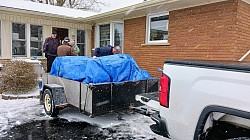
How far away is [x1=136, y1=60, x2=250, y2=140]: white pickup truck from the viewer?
1.80 meters

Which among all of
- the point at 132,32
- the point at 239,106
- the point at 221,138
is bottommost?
the point at 221,138

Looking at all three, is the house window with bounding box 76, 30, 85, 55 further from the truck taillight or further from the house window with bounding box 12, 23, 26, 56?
the truck taillight

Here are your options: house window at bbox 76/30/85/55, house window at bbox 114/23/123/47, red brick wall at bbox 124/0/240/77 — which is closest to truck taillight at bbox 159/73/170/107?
red brick wall at bbox 124/0/240/77

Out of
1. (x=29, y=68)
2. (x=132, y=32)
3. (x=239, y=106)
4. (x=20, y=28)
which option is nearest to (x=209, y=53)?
(x=132, y=32)

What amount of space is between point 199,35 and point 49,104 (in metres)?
5.05

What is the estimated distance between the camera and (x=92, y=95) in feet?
13.8

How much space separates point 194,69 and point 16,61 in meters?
7.06

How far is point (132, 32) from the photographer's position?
31.2 feet

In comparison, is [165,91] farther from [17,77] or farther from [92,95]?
[17,77]

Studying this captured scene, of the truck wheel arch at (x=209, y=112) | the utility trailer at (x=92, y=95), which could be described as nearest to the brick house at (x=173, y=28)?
the utility trailer at (x=92, y=95)

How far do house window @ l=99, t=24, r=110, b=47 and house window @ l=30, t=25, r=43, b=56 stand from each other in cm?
318

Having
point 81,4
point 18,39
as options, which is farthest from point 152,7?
point 81,4

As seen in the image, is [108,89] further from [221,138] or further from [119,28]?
[119,28]

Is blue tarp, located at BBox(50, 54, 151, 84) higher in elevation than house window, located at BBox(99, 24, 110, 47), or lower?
lower
